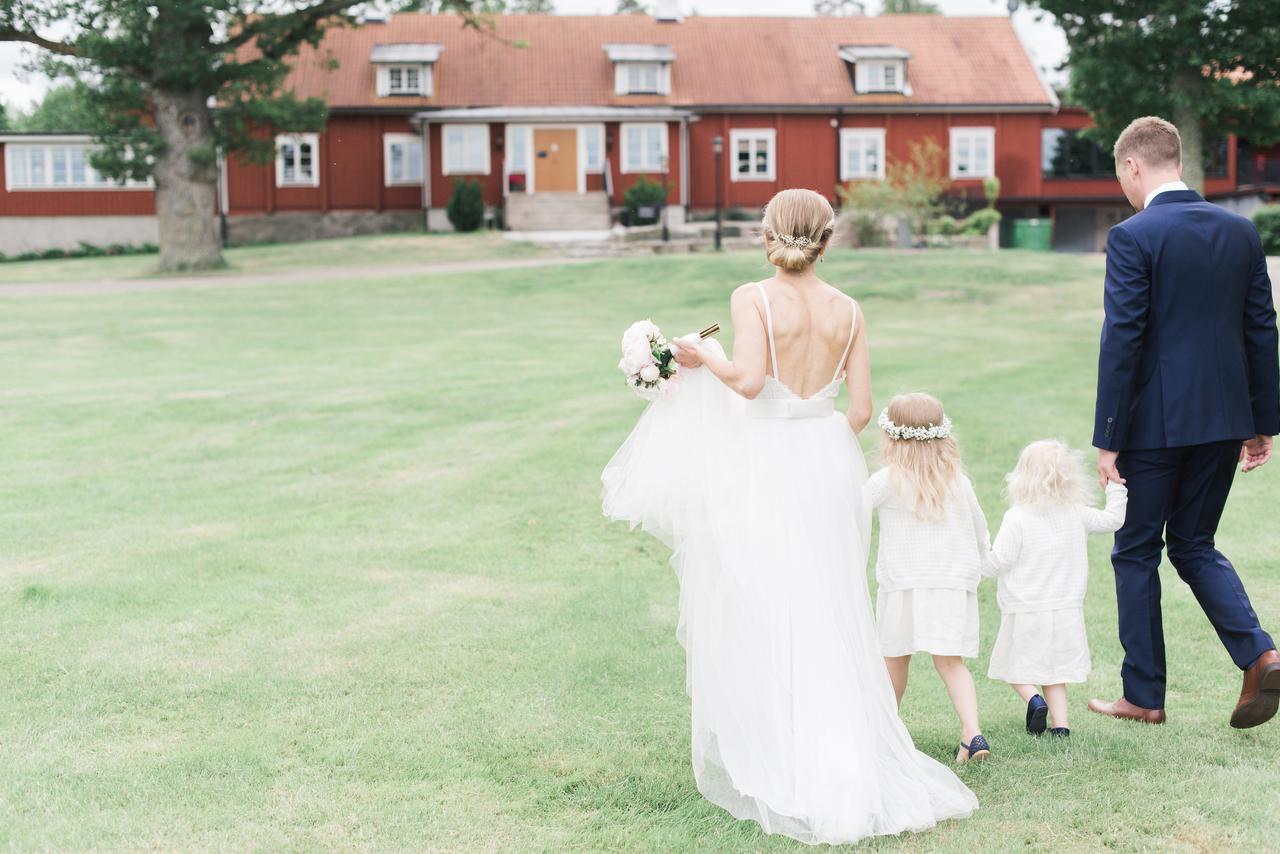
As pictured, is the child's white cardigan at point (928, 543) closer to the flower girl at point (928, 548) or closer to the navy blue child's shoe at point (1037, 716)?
the flower girl at point (928, 548)

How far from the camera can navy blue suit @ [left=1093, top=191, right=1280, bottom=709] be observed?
197 inches

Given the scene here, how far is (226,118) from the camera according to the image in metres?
30.2

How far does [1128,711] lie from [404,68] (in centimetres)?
3790

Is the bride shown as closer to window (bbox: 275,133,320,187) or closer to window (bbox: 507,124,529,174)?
window (bbox: 507,124,529,174)

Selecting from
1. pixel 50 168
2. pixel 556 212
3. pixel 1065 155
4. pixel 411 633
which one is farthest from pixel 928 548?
pixel 50 168

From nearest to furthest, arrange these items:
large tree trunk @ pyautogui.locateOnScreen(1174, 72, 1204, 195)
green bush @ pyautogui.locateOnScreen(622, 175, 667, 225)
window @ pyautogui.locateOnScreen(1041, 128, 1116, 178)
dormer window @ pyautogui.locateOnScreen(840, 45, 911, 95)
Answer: large tree trunk @ pyautogui.locateOnScreen(1174, 72, 1204, 195), green bush @ pyautogui.locateOnScreen(622, 175, 667, 225), dormer window @ pyautogui.locateOnScreen(840, 45, 911, 95), window @ pyautogui.locateOnScreen(1041, 128, 1116, 178)

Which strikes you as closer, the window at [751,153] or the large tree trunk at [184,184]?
the large tree trunk at [184,184]

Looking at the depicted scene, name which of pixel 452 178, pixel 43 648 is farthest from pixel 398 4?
pixel 43 648

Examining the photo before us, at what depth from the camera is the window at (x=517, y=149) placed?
39000 millimetres

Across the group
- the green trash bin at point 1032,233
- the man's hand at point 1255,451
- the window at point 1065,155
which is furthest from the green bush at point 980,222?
the man's hand at point 1255,451

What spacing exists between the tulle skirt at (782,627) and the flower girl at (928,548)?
23 centimetres

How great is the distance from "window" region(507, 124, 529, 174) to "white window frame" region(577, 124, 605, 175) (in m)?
1.51

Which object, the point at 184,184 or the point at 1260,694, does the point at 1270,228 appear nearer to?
the point at 184,184

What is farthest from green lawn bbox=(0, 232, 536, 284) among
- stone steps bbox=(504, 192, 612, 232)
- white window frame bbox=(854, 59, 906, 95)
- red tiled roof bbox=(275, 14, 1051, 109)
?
white window frame bbox=(854, 59, 906, 95)
